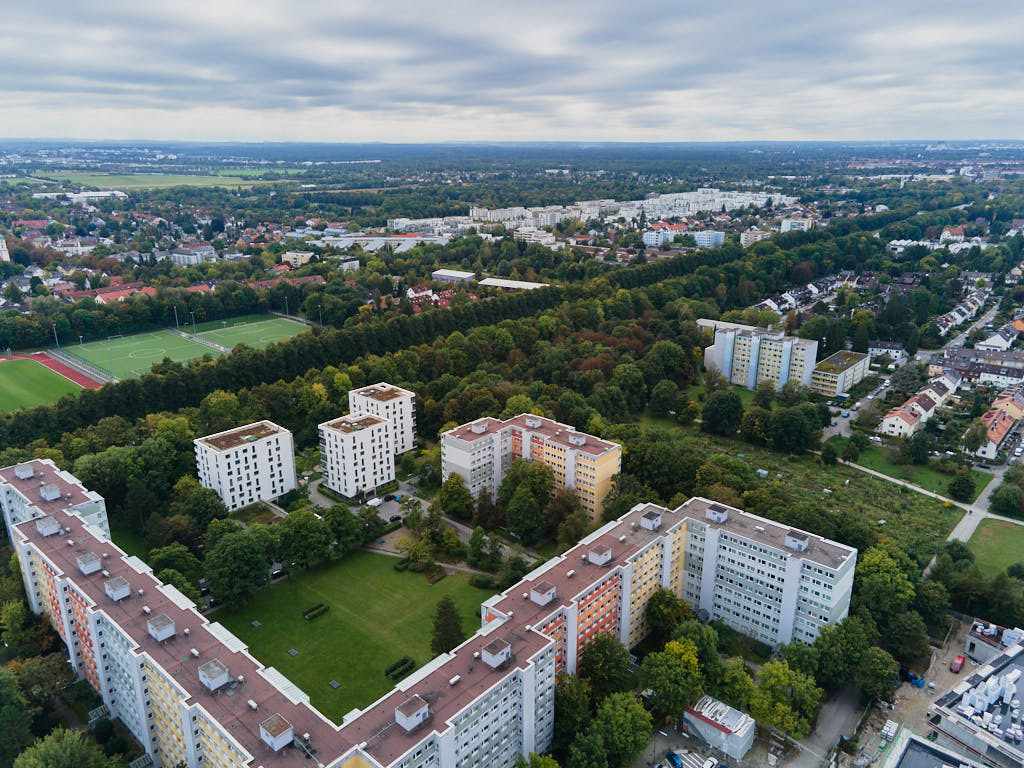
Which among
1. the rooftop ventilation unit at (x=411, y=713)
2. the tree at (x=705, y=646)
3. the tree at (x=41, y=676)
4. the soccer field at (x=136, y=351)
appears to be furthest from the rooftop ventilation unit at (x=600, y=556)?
the soccer field at (x=136, y=351)

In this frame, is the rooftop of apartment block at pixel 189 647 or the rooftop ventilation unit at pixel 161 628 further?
the rooftop ventilation unit at pixel 161 628

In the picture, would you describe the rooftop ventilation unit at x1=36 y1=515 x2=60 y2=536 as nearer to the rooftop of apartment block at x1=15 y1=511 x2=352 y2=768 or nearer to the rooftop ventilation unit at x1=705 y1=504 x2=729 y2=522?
the rooftop of apartment block at x1=15 y1=511 x2=352 y2=768

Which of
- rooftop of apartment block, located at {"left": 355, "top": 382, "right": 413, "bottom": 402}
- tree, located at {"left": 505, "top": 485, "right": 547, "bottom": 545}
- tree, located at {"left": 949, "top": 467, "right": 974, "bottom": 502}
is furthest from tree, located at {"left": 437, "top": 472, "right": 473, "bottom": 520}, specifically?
tree, located at {"left": 949, "top": 467, "right": 974, "bottom": 502}

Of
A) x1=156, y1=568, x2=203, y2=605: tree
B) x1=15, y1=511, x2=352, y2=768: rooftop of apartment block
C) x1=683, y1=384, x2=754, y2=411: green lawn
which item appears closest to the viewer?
x1=15, y1=511, x2=352, y2=768: rooftop of apartment block

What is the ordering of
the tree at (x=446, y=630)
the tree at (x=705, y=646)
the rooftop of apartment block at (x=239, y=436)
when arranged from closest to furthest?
1. the tree at (x=705, y=646)
2. the tree at (x=446, y=630)
3. the rooftop of apartment block at (x=239, y=436)

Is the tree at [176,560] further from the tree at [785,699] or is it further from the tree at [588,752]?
the tree at [785,699]

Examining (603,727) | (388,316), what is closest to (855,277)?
(388,316)
